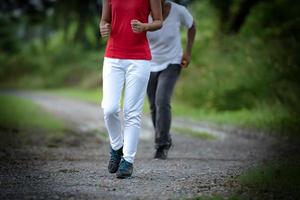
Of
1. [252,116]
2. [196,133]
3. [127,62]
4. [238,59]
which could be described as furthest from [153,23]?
[238,59]

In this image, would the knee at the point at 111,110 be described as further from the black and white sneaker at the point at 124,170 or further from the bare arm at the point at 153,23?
the bare arm at the point at 153,23

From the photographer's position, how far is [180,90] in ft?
68.8

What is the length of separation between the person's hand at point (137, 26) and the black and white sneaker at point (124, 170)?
1.23m

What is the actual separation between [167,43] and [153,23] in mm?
2012

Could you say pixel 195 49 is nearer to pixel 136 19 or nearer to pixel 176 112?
pixel 176 112

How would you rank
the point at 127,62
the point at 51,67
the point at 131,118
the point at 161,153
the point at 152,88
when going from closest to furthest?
the point at 127,62, the point at 131,118, the point at 161,153, the point at 152,88, the point at 51,67

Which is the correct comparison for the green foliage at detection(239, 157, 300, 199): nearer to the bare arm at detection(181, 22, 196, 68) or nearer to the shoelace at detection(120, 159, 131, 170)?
the shoelace at detection(120, 159, 131, 170)

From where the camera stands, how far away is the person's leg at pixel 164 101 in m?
8.64

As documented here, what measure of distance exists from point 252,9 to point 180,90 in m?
3.47

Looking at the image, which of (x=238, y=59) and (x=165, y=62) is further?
(x=238, y=59)

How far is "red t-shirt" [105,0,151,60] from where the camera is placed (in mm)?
6570

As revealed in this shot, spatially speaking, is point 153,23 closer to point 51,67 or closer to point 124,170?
point 124,170

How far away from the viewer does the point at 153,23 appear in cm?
664

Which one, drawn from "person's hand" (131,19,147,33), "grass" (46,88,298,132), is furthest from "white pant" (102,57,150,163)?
"grass" (46,88,298,132)
